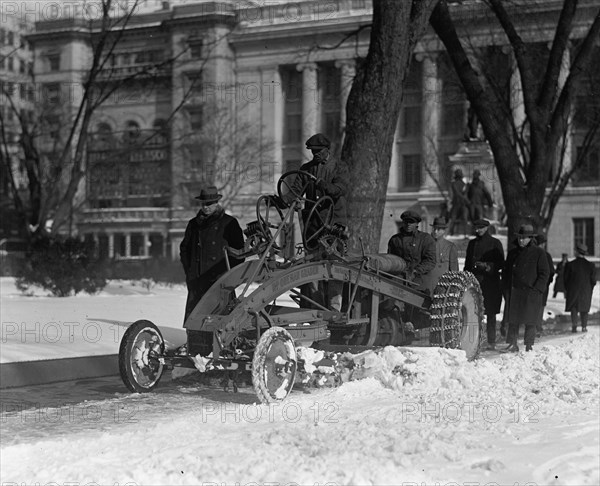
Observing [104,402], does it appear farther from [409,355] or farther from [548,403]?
[548,403]

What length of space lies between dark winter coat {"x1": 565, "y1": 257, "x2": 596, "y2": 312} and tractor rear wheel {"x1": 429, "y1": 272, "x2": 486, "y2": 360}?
27.1ft

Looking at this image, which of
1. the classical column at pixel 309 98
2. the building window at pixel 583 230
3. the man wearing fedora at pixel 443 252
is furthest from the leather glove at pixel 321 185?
the classical column at pixel 309 98

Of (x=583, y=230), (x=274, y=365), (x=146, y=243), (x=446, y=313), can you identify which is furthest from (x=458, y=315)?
(x=146, y=243)

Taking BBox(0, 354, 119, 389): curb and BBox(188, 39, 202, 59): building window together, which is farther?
BBox(188, 39, 202, 59): building window

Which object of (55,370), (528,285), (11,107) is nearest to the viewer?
(55,370)

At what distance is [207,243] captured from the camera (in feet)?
37.0

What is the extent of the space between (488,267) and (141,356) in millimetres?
7264

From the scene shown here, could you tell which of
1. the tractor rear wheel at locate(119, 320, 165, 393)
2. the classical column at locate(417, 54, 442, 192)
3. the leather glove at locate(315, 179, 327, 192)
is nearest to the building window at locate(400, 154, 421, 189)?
the classical column at locate(417, 54, 442, 192)

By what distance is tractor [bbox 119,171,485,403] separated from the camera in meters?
9.13

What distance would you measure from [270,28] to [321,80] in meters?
5.24

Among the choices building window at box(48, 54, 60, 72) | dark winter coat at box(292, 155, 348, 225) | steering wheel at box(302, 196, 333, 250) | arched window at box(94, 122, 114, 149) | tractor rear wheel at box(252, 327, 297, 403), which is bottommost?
tractor rear wheel at box(252, 327, 297, 403)

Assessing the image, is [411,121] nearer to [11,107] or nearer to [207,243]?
[11,107]

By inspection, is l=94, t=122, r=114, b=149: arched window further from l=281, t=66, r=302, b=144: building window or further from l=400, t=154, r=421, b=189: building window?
l=400, t=154, r=421, b=189: building window

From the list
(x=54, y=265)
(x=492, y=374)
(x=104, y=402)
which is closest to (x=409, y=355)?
(x=492, y=374)
